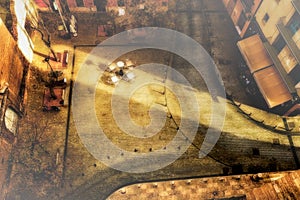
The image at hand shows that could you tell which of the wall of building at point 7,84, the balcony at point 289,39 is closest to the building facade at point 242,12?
the balcony at point 289,39

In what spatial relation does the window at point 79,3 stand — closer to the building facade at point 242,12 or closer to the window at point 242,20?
the building facade at point 242,12

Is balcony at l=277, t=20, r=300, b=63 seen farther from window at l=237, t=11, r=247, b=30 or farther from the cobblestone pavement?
the cobblestone pavement

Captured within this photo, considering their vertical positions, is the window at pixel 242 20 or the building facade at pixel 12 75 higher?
the window at pixel 242 20

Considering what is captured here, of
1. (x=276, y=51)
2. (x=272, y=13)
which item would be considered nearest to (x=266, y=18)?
(x=272, y=13)

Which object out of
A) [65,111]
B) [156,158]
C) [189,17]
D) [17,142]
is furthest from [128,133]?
[189,17]

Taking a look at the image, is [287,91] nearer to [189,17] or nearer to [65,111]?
[189,17]
